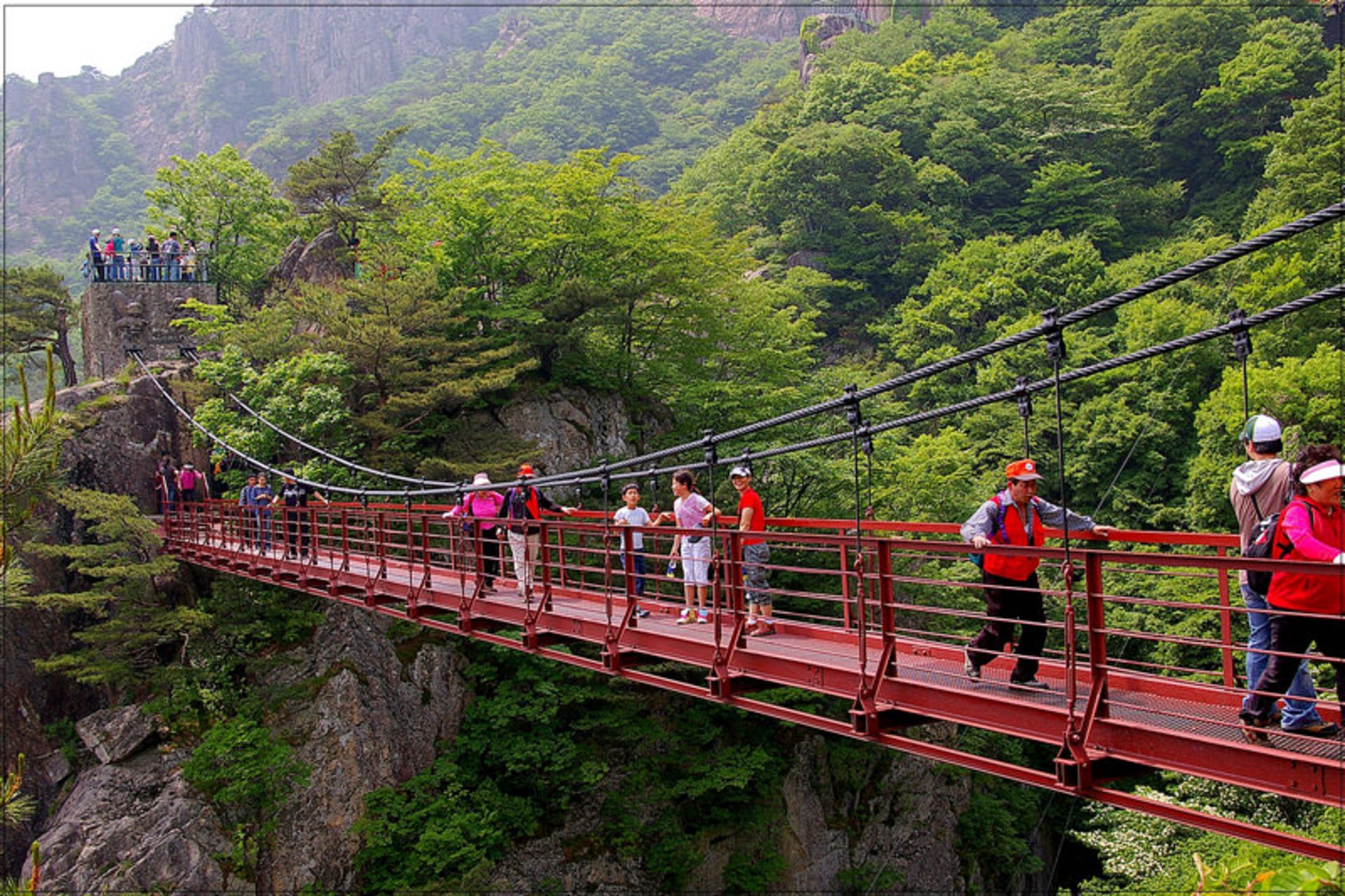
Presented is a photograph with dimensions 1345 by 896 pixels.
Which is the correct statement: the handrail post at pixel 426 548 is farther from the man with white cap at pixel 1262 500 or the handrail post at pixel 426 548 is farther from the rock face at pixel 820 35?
the rock face at pixel 820 35

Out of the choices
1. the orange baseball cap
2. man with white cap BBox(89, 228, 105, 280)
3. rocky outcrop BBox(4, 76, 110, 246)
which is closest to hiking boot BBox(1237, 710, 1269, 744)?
the orange baseball cap

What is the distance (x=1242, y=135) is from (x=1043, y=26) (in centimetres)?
1537

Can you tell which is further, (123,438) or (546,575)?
(123,438)

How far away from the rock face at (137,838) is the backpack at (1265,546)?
455 inches

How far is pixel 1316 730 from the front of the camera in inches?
134

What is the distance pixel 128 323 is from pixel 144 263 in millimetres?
1530

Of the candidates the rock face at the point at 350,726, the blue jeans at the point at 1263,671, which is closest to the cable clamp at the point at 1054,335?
the blue jeans at the point at 1263,671

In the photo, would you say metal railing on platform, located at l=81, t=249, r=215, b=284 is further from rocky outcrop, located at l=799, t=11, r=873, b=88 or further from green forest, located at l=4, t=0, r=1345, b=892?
rocky outcrop, located at l=799, t=11, r=873, b=88

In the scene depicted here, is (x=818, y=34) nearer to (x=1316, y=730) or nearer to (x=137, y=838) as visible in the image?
(x=137, y=838)

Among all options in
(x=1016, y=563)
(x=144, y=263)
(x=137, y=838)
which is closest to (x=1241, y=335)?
(x=1016, y=563)

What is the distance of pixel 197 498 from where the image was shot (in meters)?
16.4

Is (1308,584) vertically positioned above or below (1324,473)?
below

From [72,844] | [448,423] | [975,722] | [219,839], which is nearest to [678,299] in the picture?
[448,423]

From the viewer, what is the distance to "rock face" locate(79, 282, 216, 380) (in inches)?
858
